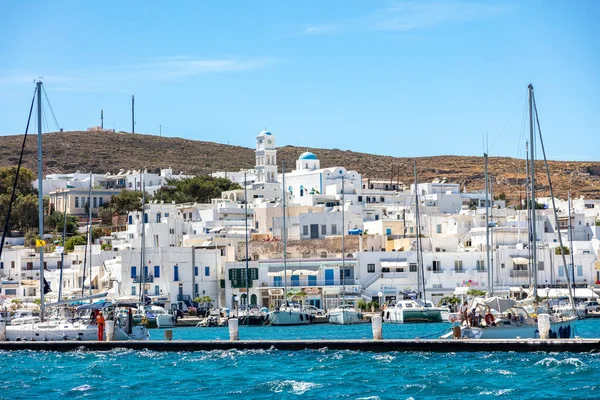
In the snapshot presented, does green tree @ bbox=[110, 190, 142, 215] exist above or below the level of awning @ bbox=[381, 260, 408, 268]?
above

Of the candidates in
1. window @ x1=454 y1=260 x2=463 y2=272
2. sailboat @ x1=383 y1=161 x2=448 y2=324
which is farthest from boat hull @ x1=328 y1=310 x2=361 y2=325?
window @ x1=454 y1=260 x2=463 y2=272

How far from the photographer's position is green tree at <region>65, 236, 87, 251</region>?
327ft

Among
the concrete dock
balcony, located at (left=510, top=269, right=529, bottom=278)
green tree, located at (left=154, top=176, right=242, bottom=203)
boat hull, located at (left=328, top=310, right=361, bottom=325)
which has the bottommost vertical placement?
the concrete dock

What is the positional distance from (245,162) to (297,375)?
156 m

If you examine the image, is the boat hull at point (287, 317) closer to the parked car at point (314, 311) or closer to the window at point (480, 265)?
the parked car at point (314, 311)

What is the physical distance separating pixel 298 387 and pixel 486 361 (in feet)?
23.0

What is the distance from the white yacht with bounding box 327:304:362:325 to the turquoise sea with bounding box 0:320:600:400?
27137mm

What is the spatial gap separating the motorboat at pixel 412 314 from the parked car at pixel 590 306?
9.74m

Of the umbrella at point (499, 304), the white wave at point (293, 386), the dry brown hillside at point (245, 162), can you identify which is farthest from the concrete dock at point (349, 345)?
the dry brown hillside at point (245, 162)

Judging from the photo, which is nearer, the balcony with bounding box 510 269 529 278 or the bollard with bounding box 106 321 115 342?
the bollard with bounding box 106 321 115 342

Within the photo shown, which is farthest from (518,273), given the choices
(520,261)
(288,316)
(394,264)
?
(288,316)

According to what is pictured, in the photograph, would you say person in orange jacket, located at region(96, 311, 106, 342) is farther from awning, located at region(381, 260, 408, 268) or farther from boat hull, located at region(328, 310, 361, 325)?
awning, located at region(381, 260, 408, 268)

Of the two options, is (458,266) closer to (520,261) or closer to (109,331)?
(520,261)

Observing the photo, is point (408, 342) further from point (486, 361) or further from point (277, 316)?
point (277, 316)
